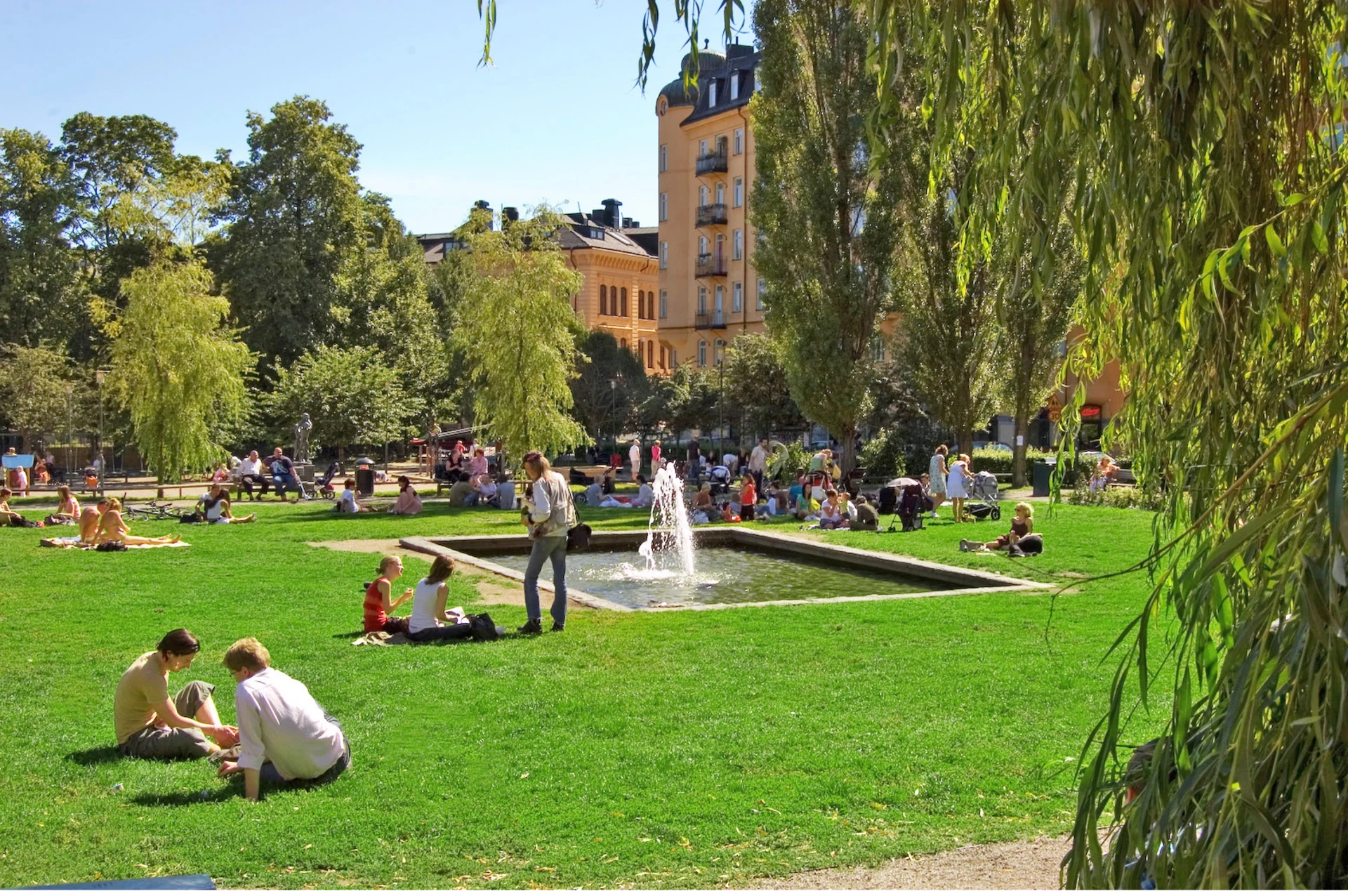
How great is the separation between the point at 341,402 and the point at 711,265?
30.5 m

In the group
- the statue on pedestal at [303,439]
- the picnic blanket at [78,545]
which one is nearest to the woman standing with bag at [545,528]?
the picnic blanket at [78,545]

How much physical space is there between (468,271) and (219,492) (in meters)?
8.62

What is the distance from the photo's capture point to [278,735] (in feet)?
24.1

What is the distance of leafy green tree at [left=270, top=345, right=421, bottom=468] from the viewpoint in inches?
1545

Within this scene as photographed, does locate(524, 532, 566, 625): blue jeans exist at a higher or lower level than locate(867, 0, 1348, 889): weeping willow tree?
lower

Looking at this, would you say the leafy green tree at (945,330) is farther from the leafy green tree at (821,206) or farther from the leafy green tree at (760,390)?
the leafy green tree at (760,390)

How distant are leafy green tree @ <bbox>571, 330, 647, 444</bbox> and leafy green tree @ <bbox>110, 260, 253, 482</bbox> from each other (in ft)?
73.1

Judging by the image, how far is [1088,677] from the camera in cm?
985

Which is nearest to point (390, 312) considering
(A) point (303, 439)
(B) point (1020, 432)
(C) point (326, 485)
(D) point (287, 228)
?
(D) point (287, 228)

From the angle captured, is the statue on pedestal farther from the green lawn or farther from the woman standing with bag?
the woman standing with bag

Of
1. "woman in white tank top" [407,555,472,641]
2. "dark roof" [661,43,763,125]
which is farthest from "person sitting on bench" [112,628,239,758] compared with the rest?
"dark roof" [661,43,763,125]

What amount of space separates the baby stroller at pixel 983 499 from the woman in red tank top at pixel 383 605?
1430 centimetres

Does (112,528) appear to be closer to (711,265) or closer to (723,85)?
(711,265)

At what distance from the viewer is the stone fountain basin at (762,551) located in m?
14.7
